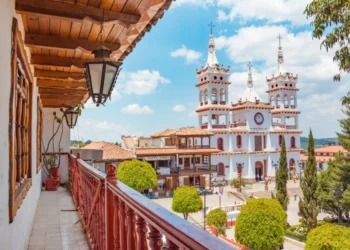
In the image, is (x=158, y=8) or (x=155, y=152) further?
(x=155, y=152)

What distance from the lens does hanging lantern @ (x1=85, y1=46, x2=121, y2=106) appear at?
275cm

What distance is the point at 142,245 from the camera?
1167mm

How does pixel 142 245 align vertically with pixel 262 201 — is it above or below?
above

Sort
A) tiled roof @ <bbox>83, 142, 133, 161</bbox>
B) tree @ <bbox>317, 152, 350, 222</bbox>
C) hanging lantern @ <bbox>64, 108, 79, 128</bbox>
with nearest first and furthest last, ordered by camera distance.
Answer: hanging lantern @ <bbox>64, 108, 79, 128</bbox>, tree @ <bbox>317, 152, 350, 222</bbox>, tiled roof @ <bbox>83, 142, 133, 161</bbox>

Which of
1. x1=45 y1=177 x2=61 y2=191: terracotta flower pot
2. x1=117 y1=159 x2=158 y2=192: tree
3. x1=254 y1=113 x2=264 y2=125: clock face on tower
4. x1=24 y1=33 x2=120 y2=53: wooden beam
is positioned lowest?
x1=117 y1=159 x2=158 y2=192: tree

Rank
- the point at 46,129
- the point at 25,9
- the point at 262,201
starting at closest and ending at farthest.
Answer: the point at 25,9, the point at 46,129, the point at 262,201

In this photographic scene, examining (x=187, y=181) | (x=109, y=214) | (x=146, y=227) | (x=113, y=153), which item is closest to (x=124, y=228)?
(x=146, y=227)

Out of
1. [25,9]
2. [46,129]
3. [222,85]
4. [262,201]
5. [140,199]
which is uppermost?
[222,85]

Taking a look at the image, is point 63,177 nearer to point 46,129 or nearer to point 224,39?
point 46,129

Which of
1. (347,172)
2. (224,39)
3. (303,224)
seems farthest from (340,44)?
(224,39)

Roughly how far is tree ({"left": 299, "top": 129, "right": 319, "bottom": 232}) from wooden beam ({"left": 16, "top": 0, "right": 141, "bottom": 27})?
52.3 feet

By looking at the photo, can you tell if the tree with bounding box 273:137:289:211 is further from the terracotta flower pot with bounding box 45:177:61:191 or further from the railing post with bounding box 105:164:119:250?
the railing post with bounding box 105:164:119:250

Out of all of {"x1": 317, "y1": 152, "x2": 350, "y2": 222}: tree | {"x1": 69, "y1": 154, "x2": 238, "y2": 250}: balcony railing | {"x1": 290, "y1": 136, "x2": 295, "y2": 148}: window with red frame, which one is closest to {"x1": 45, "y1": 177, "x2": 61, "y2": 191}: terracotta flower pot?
Result: {"x1": 69, "y1": 154, "x2": 238, "y2": 250}: balcony railing

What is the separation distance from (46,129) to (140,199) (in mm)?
7686
